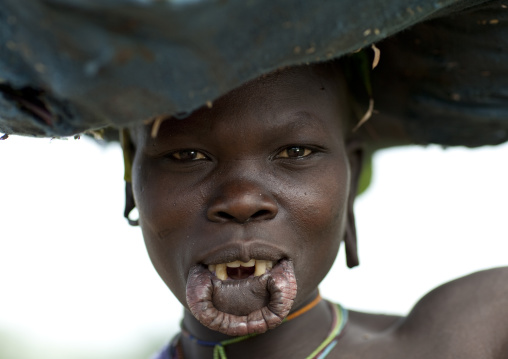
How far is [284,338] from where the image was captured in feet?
5.21

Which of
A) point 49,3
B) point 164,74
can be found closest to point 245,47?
point 164,74

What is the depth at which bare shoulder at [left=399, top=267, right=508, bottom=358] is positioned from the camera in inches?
58.3

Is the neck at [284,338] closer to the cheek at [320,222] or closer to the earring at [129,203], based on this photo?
the cheek at [320,222]

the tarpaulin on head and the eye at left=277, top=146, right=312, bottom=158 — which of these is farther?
the eye at left=277, top=146, right=312, bottom=158

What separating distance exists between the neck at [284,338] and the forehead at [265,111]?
0.48 meters

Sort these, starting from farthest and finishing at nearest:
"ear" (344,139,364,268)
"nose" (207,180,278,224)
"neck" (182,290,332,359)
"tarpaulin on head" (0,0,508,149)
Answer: "ear" (344,139,364,268)
"neck" (182,290,332,359)
"nose" (207,180,278,224)
"tarpaulin on head" (0,0,508,149)

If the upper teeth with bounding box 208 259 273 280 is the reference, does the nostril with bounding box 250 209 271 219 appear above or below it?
above

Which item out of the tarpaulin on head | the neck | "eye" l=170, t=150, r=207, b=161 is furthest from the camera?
the neck

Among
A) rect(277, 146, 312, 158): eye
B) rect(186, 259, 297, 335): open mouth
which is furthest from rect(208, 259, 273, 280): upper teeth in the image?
rect(277, 146, 312, 158): eye

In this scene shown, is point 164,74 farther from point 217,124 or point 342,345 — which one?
point 342,345

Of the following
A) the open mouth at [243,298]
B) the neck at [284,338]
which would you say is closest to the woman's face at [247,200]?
the open mouth at [243,298]

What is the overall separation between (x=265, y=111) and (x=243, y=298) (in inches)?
14.9

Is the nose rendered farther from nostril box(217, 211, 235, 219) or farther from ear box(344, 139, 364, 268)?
ear box(344, 139, 364, 268)

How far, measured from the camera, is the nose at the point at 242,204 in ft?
4.28
